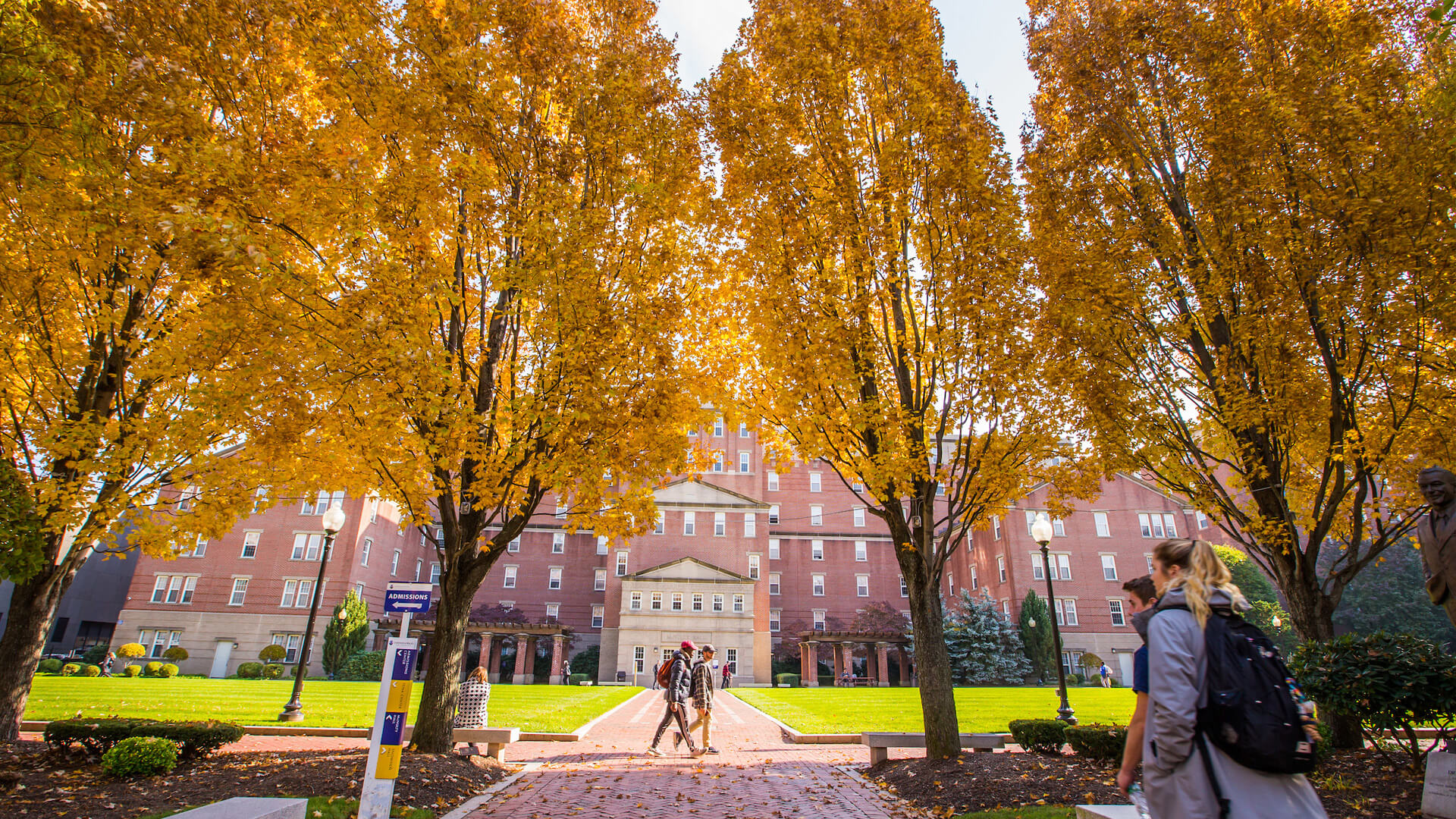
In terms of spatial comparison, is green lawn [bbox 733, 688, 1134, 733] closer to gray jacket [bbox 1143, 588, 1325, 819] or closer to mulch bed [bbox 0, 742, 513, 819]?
mulch bed [bbox 0, 742, 513, 819]

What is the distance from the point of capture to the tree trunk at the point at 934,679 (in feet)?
27.2

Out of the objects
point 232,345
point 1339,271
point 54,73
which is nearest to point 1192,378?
point 1339,271

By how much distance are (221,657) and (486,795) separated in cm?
4312

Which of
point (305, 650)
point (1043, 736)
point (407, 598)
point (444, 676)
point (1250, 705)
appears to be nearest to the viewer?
point (1250, 705)

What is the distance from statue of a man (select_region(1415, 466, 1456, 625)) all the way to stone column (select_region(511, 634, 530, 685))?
4142cm

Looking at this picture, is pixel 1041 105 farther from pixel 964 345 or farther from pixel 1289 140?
pixel 964 345

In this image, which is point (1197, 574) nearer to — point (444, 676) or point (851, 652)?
point (444, 676)

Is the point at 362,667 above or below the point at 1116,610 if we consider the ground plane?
below

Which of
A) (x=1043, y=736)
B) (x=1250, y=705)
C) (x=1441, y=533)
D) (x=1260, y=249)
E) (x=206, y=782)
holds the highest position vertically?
(x=1260, y=249)

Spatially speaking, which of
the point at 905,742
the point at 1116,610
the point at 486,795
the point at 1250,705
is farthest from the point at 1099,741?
the point at 1116,610

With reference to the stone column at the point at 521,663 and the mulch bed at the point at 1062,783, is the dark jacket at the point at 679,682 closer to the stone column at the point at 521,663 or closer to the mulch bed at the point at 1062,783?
the mulch bed at the point at 1062,783

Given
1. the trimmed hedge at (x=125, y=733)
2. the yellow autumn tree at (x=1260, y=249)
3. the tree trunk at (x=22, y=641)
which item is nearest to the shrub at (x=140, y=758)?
the trimmed hedge at (x=125, y=733)

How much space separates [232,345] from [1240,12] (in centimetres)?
1453

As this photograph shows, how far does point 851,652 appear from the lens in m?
45.8
